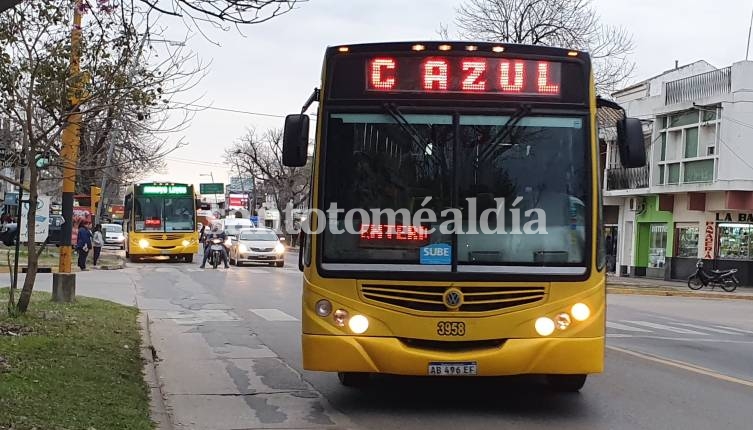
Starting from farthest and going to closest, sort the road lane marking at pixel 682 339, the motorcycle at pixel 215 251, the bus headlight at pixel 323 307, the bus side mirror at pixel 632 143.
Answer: the motorcycle at pixel 215 251, the road lane marking at pixel 682 339, the bus side mirror at pixel 632 143, the bus headlight at pixel 323 307

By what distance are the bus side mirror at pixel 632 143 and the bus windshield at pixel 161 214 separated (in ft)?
97.9

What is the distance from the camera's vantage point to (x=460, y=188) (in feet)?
24.0

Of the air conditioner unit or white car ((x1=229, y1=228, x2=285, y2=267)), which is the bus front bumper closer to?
white car ((x1=229, y1=228, x2=285, y2=267))

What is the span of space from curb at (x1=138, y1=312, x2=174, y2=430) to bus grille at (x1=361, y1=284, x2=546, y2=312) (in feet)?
6.46

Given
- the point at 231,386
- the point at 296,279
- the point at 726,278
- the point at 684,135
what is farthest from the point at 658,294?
the point at 231,386

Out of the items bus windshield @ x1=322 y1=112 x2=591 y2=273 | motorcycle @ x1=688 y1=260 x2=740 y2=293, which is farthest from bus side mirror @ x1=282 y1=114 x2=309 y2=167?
motorcycle @ x1=688 y1=260 x2=740 y2=293

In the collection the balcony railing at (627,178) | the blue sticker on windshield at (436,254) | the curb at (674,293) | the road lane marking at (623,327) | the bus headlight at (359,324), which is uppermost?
the balcony railing at (627,178)

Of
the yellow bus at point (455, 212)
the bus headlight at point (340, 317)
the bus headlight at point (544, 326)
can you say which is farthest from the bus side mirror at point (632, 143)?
the bus headlight at point (340, 317)

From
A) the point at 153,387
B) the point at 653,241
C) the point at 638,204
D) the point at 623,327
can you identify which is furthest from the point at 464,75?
the point at 638,204

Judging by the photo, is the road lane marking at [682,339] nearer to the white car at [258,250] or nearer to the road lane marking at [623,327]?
the road lane marking at [623,327]

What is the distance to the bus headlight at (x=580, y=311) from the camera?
7141 millimetres

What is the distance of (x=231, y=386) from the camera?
29.8 ft

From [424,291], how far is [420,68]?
77.2 inches

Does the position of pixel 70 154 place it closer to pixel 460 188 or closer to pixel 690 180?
pixel 460 188
